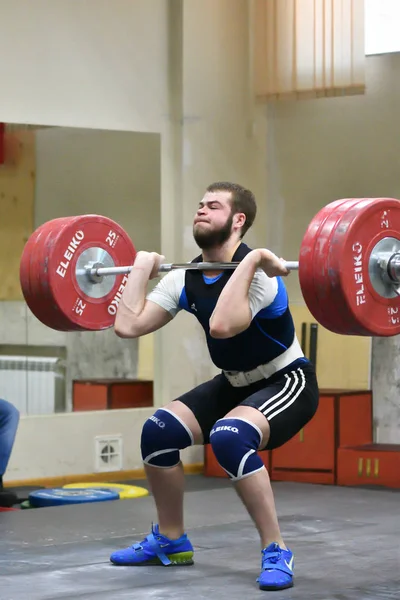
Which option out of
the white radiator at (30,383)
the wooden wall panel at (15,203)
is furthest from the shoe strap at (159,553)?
the wooden wall panel at (15,203)

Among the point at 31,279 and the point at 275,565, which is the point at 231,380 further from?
the point at 31,279

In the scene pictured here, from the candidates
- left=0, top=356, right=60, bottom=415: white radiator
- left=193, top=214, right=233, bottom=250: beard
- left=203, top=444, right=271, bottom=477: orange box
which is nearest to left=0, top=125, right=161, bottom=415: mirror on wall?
left=0, top=356, right=60, bottom=415: white radiator

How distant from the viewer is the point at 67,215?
6.92 meters

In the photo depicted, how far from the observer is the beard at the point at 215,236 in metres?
4.20

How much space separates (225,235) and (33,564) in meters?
1.40

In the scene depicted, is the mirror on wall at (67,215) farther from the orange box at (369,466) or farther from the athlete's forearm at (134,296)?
the athlete's forearm at (134,296)

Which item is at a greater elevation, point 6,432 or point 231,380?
point 231,380

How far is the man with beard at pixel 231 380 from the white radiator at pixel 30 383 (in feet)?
7.94

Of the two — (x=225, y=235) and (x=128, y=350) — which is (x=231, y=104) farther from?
(x=225, y=235)

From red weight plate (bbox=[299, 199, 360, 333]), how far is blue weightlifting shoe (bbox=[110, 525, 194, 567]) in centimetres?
104

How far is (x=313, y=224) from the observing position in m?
3.94

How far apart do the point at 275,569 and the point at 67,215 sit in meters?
3.40

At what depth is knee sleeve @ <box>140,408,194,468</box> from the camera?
421 cm

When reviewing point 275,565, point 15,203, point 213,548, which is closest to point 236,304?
point 275,565
